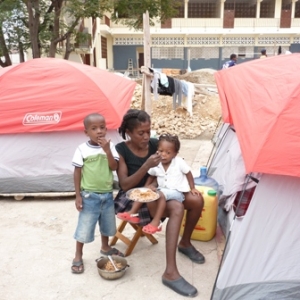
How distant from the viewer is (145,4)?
9.28 meters

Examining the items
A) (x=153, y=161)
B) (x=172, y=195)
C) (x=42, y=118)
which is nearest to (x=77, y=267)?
(x=172, y=195)

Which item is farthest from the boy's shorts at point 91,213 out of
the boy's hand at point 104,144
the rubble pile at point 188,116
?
the rubble pile at point 188,116

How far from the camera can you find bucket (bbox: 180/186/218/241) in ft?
11.0

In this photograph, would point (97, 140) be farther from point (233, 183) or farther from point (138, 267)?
point (233, 183)

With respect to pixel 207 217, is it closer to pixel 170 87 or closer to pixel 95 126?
pixel 95 126

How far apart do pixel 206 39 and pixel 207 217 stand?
22439 millimetres

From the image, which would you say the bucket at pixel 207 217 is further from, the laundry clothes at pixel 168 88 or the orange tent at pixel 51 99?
the laundry clothes at pixel 168 88

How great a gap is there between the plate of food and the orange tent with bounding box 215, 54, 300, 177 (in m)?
0.74

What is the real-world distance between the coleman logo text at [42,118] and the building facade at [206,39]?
19.7 metres

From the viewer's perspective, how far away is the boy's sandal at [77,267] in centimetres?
296

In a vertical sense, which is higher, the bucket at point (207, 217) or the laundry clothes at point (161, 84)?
the laundry clothes at point (161, 84)

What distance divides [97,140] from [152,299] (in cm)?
123

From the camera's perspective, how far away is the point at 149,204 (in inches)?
110

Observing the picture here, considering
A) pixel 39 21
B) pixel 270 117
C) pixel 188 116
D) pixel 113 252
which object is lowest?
pixel 188 116
